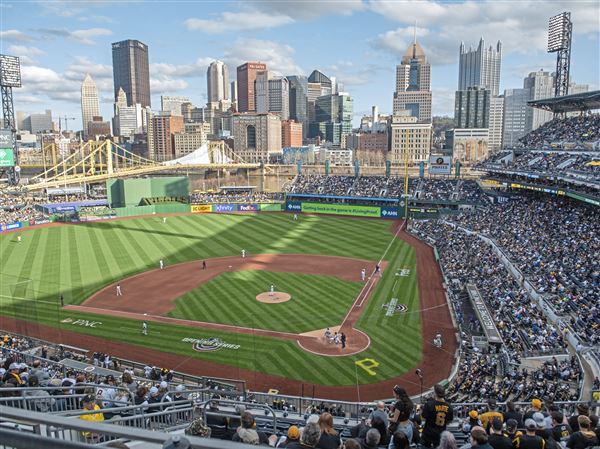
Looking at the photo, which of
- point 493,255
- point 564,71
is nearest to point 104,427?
point 493,255

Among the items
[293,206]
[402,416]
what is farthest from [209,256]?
[402,416]

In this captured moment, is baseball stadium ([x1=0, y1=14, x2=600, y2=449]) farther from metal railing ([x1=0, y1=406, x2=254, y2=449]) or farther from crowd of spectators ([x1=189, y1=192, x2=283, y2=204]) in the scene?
crowd of spectators ([x1=189, y1=192, x2=283, y2=204])

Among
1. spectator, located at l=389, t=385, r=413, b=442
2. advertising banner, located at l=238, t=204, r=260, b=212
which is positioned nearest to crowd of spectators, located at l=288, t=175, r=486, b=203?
advertising banner, located at l=238, t=204, r=260, b=212

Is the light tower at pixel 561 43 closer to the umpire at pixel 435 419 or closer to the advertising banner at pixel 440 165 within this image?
the advertising banner at pixel 440 165

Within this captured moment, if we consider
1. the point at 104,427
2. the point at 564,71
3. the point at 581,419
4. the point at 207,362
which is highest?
the point at 564,71

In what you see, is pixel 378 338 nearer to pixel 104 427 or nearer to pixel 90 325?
pixel 90 325

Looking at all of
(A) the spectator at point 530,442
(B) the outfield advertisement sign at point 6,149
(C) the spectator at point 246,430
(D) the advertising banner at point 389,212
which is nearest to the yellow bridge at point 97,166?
(B) the outfield advertisement sign at point 6,149
